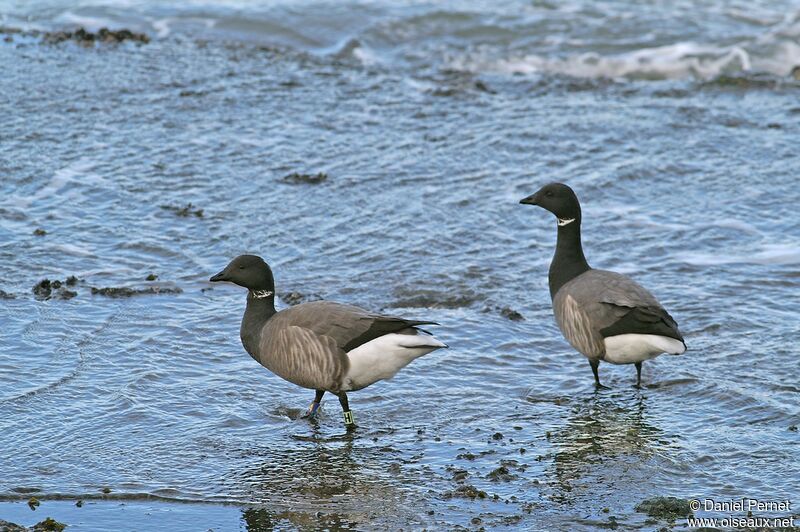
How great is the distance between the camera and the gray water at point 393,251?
669 centimetres

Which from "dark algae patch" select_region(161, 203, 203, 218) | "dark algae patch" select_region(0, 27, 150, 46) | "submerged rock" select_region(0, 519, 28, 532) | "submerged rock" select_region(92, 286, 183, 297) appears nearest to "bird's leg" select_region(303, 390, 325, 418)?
"submerged rock" select_region(0, 519, 28, 532)

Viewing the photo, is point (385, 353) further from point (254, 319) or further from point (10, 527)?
point (10, 527)

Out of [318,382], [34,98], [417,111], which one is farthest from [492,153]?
[318,382]

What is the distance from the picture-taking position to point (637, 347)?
8.11m

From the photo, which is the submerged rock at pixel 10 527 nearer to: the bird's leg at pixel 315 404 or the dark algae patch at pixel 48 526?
the dark algae patch at pixel 48 526

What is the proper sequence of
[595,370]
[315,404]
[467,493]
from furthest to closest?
[595,370] < [315,404] < [467,493]

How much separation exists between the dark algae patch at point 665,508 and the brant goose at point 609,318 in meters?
1.87

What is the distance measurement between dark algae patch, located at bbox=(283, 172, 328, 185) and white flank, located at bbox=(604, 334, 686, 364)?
5.45 m

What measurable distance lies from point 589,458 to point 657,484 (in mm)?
551

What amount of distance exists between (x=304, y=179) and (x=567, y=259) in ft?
15.4

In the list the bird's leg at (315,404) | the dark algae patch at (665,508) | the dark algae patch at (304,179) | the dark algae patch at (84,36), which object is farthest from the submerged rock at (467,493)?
the dark algae patch at (84,36)

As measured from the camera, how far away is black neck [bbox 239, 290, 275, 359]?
25.6 feet

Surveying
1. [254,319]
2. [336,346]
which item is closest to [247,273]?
[254,319]

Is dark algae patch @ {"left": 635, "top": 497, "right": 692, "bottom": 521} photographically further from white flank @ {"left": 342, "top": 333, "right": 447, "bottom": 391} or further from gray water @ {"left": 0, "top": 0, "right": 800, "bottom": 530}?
white flank @ {"left": 342, "top": 333, "right": 447, "bottom": 391}
